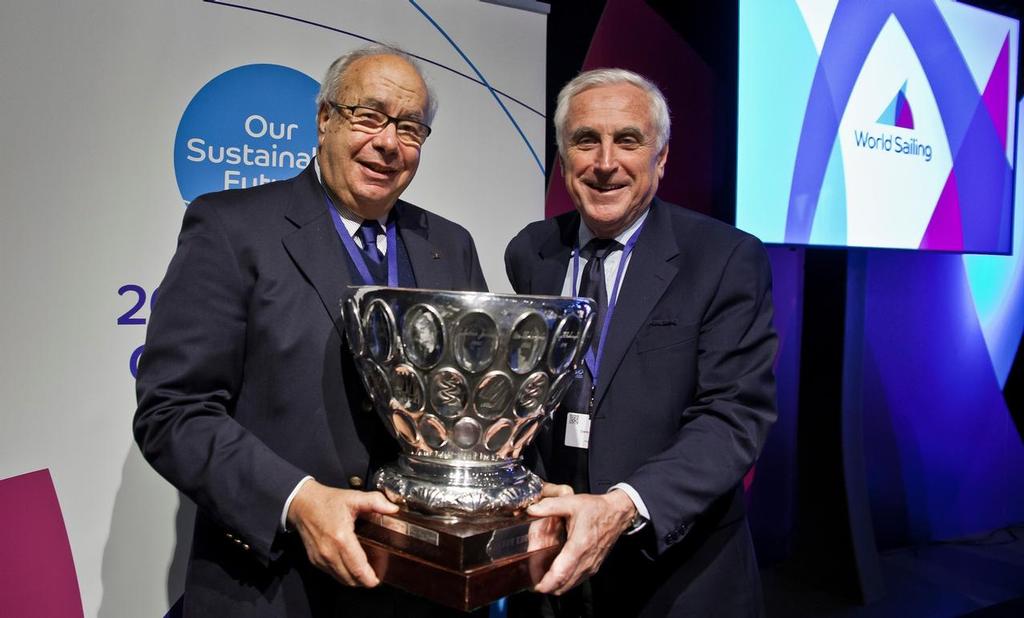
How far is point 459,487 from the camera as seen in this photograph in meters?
1.11

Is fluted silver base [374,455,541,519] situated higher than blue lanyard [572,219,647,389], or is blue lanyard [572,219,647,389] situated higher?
blue lanyard [572,219,647,389]

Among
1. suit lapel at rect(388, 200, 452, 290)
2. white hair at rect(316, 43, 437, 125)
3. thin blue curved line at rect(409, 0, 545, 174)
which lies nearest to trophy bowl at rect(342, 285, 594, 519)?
suit lapel at rect(388, 200, 452, 290)

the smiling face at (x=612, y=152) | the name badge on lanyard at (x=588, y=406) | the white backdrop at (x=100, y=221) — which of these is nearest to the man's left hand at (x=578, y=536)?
the name badge on lanyard at (x=588, y=406)

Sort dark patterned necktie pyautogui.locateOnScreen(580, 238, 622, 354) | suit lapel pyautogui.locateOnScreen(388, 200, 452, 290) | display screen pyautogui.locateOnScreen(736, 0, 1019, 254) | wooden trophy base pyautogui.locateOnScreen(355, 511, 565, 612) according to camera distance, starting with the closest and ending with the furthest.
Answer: wooden trophy base pyautogui.locateOnScreen(355, 511, 565, 612), suit lapel pyautogui.locateOnScreen(388, 200, 452, 290), dark patterned necktie pyautogui.locateOnScreen(580, 238, 622, 354), display screen pyautogui.locateOnScreen(736, 0, 1019, 254)

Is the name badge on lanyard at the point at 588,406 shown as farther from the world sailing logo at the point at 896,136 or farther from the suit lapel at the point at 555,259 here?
the world sailing logo at the point at 896,136

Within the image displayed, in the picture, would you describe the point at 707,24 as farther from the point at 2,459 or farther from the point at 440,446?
the point at 2,459

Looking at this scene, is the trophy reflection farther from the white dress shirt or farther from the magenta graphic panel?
the magenta graphic panel

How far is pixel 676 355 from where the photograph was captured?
156 centimetres

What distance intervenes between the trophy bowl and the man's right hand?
0.22ft

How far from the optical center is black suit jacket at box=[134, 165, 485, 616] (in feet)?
3.99

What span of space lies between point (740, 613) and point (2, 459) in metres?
1.71

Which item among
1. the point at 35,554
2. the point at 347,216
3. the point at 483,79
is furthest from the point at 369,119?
the point at 35,554

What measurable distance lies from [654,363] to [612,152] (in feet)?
1.56

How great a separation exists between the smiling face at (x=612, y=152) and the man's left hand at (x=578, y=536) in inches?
27.8
